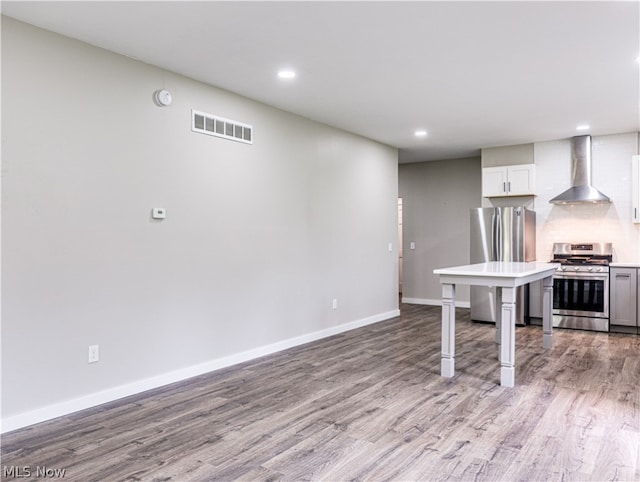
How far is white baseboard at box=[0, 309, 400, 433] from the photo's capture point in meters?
2.93

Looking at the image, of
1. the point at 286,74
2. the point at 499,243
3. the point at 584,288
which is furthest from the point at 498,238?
the point at 286,74

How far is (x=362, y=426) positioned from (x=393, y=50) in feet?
8.65

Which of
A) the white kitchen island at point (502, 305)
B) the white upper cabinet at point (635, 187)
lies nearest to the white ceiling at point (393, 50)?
the white upper cabinet at point (635, 187)

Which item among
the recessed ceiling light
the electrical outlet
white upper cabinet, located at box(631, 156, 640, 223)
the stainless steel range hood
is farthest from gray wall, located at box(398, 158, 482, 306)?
the electrical outlet

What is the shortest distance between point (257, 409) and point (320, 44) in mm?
2620

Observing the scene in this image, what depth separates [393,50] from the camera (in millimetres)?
3410

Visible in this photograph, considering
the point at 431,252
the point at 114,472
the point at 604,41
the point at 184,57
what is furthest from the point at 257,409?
the point at 431,252

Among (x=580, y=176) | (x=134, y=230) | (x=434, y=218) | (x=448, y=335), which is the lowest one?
(x=448, y=335)

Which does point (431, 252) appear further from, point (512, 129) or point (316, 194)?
point (316, 194)

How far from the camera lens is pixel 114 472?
236cm

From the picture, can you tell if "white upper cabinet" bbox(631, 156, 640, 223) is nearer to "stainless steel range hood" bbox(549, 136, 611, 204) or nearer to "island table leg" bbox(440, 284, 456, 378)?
"stainless steel range hood" bbox(549, 136, 611, 204)

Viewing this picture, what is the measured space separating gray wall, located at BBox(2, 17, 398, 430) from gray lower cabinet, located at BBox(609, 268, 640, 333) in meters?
3.68

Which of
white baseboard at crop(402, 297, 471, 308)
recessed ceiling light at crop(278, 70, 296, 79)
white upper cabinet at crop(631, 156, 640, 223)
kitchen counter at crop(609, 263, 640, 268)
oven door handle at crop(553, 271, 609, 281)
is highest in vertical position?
recessed ceiling light at crop(278, 70, 296, 79)

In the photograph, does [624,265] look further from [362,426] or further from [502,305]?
[362,426]
